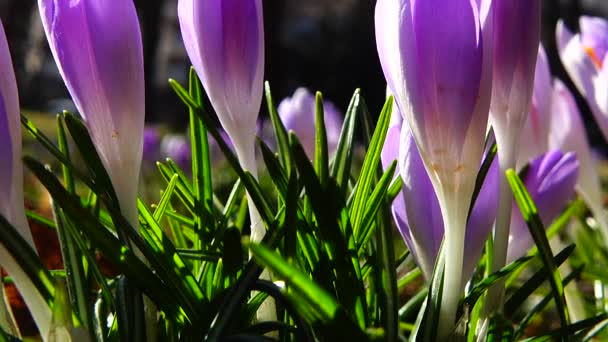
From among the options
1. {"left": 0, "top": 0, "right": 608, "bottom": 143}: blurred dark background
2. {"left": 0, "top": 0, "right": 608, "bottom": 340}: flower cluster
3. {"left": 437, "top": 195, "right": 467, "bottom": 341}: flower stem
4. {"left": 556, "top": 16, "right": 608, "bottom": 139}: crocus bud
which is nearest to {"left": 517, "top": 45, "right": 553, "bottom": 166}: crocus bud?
{"left": 556, "top": 16, "right": 608, "bottom": 139}: crocus bud

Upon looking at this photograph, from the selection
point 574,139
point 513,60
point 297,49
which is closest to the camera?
point 513,60

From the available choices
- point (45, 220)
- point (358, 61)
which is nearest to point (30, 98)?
point (358, 61)

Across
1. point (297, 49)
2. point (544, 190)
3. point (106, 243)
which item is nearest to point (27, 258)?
point (106, 243)

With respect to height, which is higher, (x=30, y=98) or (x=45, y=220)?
(x=45, y=220)

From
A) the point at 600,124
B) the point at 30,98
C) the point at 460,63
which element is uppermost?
the point at 460,63

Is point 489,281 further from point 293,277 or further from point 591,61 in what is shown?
point 591,61

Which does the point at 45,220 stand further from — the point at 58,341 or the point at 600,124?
the point at 600,124
